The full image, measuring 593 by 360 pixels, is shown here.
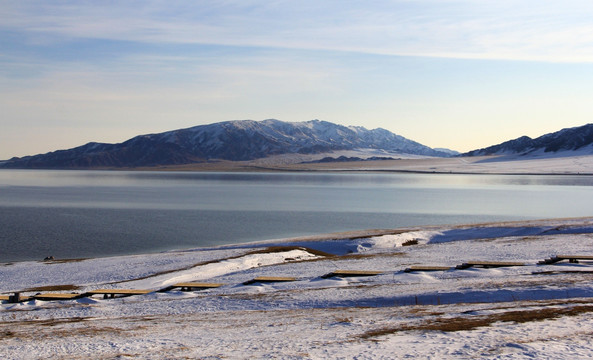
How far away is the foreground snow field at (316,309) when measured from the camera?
43.9 ft

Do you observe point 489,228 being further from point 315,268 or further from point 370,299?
point 370,299

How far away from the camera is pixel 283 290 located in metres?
23.4

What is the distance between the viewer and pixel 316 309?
1914 centimetres

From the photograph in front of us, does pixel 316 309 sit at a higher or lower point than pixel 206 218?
higher

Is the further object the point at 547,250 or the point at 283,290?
the point at 547,250

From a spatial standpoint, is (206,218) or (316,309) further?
(206,218)

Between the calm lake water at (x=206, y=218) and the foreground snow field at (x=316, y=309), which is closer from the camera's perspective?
the foreground snow field at (x=316, y=309)

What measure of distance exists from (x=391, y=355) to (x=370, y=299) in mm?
8192

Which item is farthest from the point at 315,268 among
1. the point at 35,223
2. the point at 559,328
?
the point at 35,223

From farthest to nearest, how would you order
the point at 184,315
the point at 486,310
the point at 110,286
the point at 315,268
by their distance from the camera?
1. the point at 315,268
2. the point at 110,286
3. the point at 184,315
4. the point at 486,310

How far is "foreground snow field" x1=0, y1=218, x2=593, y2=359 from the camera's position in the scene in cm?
1339

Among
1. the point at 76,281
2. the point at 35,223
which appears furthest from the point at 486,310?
the point at 35,223

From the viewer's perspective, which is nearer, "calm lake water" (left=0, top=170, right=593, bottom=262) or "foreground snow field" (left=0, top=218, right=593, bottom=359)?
"foreground snow field" (left=0, top=218, right=593, bottom=359)

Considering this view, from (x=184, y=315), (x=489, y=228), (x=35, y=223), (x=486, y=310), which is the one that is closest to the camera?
(x=486, y=310)
